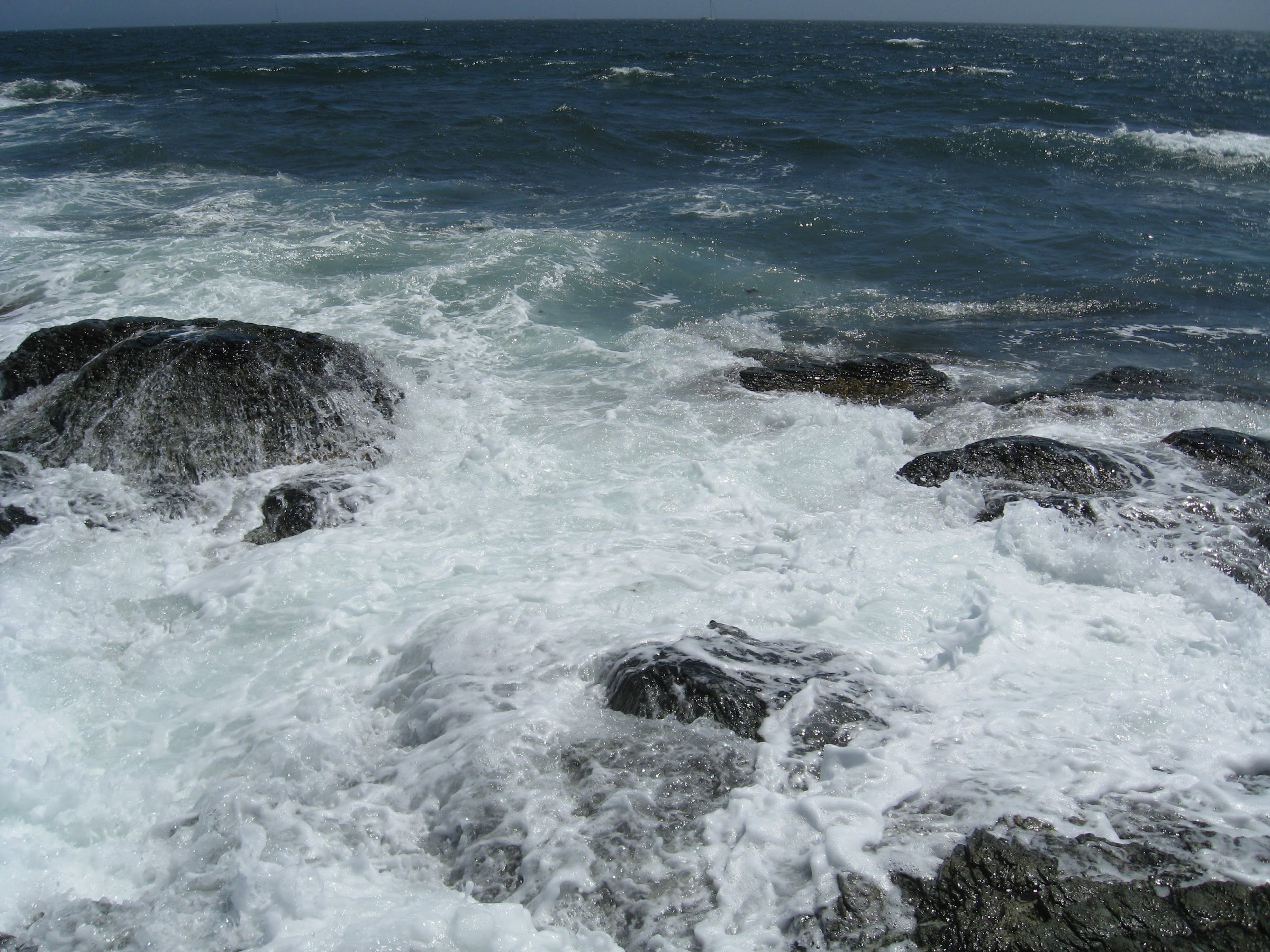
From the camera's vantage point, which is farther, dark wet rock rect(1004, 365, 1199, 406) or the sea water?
dark wet rock rect(1004, 365, 1199, 406)

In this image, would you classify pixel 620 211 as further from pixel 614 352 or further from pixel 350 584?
pixel 350 584

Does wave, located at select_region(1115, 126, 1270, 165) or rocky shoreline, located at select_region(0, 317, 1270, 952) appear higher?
wave, located at select_region(1115, 126, 1270, 165)

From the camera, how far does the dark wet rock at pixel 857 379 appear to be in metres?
9.09

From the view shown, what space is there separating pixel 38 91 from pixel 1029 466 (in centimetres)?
4031

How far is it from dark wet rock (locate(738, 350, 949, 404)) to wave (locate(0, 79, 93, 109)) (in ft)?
107

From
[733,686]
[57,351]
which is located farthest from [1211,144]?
[57,351]

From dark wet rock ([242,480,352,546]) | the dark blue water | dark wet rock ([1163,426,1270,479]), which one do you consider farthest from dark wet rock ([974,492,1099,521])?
dark wet rock ([242,480,352,546])

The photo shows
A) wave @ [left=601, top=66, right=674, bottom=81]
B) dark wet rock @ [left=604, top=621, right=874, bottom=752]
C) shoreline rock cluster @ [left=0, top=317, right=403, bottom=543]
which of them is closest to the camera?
dark wet rock @ [left=604, top=621, right=874, bottom=752]

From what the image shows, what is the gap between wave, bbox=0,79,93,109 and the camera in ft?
99.1

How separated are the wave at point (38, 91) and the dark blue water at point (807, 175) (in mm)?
255

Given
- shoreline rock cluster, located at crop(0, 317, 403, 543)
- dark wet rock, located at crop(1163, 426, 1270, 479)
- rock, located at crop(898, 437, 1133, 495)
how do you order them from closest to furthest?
shoreline rock cluster, located at crop(0, 317, 403, 543) → rock, located at crop(898, 437, 1133, 495) → dark wet rock, located at crop(1163, 426, 1270, 479)

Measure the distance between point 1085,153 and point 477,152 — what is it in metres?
16.6

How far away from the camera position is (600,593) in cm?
573

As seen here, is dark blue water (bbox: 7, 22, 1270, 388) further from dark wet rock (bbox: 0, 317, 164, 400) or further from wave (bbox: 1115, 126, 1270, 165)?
dark wet rock (bbox: 0, 317, 164, 400)
